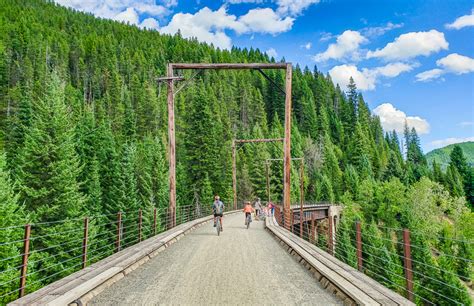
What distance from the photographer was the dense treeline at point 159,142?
32.8m

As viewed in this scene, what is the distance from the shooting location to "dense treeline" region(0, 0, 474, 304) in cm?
3280

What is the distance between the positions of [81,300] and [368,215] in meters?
68.7

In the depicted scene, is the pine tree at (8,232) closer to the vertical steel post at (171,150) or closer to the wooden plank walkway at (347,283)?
the vertical steel post at (171,150)

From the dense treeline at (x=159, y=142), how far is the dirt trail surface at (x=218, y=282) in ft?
6.13

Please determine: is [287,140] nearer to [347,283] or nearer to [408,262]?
[347,283]

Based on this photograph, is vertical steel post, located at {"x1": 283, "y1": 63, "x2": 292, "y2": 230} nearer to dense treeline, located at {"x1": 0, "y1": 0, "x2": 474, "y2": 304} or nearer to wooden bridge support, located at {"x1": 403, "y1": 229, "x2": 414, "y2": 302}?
dense treeline, located at {"x1": 0, "y1": 0, "x2": 474, "y2": 304}

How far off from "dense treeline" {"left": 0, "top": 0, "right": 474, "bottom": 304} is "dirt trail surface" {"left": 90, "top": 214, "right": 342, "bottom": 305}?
187 centimetres

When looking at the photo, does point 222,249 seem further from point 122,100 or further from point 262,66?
point 122,100

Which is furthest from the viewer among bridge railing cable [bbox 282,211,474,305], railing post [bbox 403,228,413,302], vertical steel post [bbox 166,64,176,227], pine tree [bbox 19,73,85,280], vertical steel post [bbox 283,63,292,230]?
pine tree [bbox 19,73,85,280]

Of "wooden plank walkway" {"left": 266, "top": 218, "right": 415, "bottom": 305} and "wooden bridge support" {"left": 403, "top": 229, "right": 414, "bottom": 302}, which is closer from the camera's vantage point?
"wooden plank walkway" {"left": 266, "top": 218, "right": 415, "bottom": 305}

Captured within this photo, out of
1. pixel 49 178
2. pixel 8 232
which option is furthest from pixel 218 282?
pixel 49 178

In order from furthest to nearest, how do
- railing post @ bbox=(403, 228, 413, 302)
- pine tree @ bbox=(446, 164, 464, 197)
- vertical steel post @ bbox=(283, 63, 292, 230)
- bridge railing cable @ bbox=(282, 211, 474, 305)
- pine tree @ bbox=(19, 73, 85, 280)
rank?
pine tree @ bbox=(446, 164, 464, 197) < pine tree @ bbox=(19, 73, 85, 280) < vertical steel post @ bbox=(283, 63, 292, 230) < bridge railing cable @ bbox=(282, 211, 474, 305) < railing post @ bbox=(403, 228, 413, 302)

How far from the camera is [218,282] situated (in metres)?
7.33

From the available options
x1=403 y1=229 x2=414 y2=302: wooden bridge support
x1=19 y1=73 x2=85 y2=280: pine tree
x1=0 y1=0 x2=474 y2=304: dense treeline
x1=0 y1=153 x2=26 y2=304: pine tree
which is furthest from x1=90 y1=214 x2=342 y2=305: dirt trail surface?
x1=19 y1=73 x2=85 y2=280: pine tree
